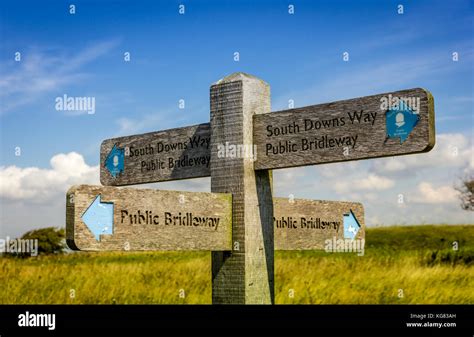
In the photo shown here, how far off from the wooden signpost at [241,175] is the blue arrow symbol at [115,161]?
139 millimetres

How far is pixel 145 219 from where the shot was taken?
12.6 ft

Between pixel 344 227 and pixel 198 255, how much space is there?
7667 mm

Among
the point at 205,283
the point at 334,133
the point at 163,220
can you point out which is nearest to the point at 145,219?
the point at 163,220

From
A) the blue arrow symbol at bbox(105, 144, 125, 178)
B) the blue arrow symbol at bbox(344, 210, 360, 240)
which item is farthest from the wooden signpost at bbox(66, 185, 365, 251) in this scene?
the blue arrow symbol at bbox(105, 144, 125, 178)

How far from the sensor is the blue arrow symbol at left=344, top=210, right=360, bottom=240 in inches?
211

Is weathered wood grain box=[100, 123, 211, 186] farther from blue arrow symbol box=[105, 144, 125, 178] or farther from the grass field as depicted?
the grass field

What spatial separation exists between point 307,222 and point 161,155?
4.26 ft

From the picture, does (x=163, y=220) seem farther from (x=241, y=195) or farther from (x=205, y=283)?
(x=205, y=283)

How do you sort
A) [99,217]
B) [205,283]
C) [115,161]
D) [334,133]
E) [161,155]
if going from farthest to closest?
[205,283], [115,161], [161,155], [334,133], [99,217]

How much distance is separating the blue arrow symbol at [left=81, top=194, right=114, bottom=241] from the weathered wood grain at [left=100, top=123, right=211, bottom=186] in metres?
1.10
